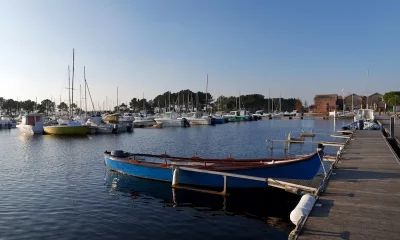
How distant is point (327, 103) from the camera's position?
158 m

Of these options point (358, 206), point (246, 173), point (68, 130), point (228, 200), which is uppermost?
point (68, 130)

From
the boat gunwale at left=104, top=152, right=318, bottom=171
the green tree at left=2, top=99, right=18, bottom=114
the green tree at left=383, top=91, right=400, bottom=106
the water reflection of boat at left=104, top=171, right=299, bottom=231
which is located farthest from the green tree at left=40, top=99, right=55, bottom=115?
the water reflection of boat at left=104, top=171, right=299, bottom=231

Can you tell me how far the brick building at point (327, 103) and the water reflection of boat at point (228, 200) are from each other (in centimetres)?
15085

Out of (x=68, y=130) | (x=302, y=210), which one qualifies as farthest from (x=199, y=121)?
(x=302, y=210)

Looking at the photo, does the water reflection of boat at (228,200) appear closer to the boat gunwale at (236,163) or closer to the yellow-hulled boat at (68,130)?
the boat gunwale at (236,163)

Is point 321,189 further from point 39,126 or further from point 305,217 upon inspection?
point 39,126

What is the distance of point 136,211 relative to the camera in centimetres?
1362

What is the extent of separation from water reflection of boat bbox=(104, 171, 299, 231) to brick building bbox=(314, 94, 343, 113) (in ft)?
495

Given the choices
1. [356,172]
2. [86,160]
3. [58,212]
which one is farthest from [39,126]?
[356,172]

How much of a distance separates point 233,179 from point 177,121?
6301cm

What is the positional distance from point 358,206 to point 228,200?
651 cm

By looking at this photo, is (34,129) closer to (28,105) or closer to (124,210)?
(124,210)

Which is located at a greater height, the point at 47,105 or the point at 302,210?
the point at 47,105

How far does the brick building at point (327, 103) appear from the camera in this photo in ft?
512
